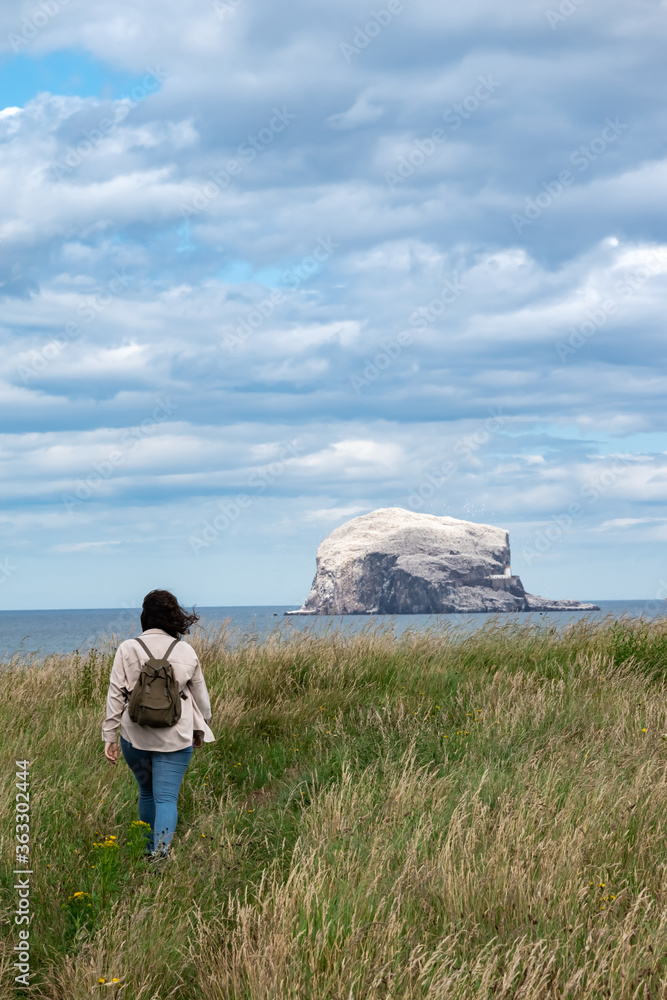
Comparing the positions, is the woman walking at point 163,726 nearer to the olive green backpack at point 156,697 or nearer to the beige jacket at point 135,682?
the beige jacket at point 135,682

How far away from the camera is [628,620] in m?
12.2

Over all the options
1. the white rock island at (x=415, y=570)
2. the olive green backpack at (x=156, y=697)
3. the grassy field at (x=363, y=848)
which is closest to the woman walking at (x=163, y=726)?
the olive green backpack at (x=156, y=697)

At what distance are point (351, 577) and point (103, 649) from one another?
5616 inches

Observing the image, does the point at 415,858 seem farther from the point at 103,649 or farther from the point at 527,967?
the point at 103,649

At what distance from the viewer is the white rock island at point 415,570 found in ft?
479

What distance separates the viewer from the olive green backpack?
5125 millimetres

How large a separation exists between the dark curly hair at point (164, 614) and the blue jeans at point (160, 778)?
2.53 feet

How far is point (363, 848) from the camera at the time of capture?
175 inches

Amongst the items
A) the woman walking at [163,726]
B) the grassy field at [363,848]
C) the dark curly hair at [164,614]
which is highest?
the dark curly hair at [164,614]

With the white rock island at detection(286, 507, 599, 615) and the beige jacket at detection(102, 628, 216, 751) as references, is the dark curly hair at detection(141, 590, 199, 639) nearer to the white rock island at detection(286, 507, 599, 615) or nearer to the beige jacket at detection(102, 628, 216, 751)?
the beige jacket at detection(102, 628, 216, 751)

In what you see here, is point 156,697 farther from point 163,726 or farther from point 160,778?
point 160,778

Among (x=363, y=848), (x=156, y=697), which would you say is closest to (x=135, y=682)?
(x=156, y=697)

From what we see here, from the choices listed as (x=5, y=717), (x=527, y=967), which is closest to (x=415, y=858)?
(x=527, y=967)

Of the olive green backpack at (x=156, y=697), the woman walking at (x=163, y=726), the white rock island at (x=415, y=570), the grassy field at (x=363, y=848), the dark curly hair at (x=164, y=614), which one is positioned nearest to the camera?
the grassy field at (x=363, y=848)
